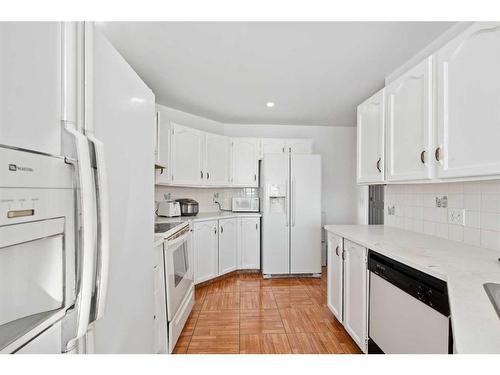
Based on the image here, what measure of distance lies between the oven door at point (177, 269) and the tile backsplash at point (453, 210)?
1969 mm

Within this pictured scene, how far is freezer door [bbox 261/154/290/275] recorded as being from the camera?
3689 millimetres

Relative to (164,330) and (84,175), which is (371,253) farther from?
(84,175)

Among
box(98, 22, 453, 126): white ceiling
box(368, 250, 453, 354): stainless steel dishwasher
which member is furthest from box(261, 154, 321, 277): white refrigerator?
box(368, 250, 453, 354): stainless steel dishwasher

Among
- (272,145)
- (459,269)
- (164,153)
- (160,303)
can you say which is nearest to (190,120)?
(164,153)

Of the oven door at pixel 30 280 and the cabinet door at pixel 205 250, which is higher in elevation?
the oven door at pixel 30 280

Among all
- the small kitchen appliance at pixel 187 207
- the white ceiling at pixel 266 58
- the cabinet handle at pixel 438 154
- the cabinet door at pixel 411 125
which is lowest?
the small kitchen appliance at pixel 187 207

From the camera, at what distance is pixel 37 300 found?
0.54 metres

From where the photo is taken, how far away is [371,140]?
7.34ft

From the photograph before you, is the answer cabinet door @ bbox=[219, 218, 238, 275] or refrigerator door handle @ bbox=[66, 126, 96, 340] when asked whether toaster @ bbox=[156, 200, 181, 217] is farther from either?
refrigerator door handle @ bbox=[66, 126, 96, 340]

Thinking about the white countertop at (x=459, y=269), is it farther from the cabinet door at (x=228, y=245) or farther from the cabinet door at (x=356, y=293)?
the cabinet door at (x=228, y=245)

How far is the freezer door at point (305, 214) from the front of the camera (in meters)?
3.70

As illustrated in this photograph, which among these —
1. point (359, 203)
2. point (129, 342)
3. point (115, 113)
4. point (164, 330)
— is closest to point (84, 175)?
point (115, 113)

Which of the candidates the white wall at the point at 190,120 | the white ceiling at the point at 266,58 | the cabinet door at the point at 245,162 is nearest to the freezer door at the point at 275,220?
the cabinet door at the point at 245,162

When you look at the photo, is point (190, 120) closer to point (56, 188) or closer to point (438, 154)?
point (438, 154)
